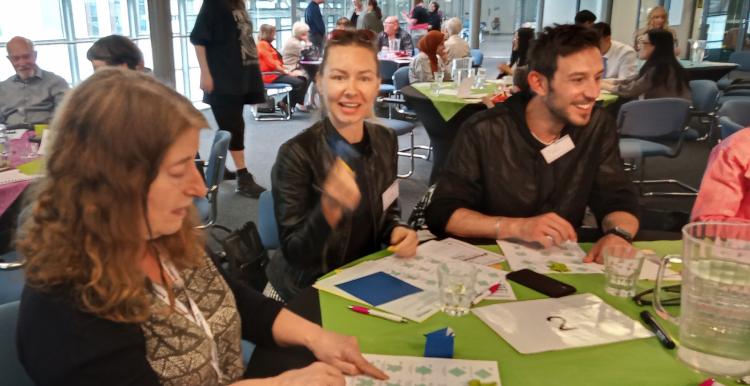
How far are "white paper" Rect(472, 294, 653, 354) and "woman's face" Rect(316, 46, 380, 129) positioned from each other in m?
0.94

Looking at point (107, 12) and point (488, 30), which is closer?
point (107, 12)

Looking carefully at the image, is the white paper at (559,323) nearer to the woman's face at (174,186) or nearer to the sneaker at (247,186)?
the woman's face at (174,186)

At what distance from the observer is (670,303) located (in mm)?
1446

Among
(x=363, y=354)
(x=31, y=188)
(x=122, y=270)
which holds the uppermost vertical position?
(x=31, y=188)

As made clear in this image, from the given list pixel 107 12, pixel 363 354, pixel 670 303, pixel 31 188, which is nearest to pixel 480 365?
pixel 363 354

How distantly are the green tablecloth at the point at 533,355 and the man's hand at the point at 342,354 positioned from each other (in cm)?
5

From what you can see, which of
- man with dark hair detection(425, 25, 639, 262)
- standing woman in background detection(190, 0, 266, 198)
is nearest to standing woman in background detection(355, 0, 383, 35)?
standing woman in background detection(190, 0, 266, 198)

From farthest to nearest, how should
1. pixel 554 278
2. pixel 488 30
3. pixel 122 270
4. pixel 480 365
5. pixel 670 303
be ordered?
pixel 488 30 → pixel 554 278 → pixel 670 303 → pixel 480 365 → pixel 122 270

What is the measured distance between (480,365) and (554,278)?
1.75 feet

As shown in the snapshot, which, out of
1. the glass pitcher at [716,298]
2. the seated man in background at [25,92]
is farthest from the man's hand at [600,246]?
the seated man in background at [25,92]

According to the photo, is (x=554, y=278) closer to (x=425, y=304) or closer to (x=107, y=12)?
(x=425, y=304)

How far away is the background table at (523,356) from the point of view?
1157 millimetres

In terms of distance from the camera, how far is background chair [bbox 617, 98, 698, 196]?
4781mm

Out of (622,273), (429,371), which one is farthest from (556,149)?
(429,371)
